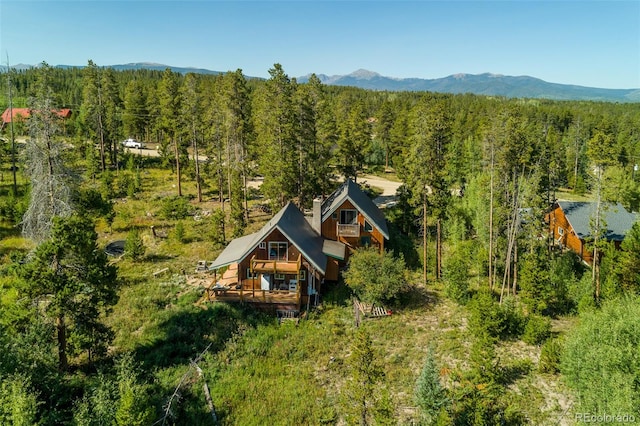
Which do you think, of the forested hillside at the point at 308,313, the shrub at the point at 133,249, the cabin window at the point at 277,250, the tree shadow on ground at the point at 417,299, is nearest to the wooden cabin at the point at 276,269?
the cabin window at the point at 277,250

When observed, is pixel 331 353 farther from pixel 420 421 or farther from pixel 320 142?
pixel 320 142

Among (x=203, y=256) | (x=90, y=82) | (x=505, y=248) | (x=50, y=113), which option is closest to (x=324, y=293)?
(x=203, y=256)

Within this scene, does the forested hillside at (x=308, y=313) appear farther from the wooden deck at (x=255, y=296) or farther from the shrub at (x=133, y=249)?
the wooden deck at (x=255, y=296)

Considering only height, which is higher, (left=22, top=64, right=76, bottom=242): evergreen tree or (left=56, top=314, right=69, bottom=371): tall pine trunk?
(left=22, top=64, right=76, bottom=242): evergreen tree

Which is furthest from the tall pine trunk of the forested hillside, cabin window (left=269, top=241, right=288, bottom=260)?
cabin window (left=269, top=241, right=288, bottom=260)

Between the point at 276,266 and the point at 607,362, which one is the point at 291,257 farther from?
the point at 607,362

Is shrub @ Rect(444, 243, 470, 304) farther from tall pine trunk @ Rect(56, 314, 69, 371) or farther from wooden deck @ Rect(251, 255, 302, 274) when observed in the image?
Answer: tall pine trunk @ Rect(56, 314, 69, 371)
